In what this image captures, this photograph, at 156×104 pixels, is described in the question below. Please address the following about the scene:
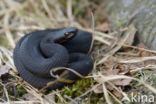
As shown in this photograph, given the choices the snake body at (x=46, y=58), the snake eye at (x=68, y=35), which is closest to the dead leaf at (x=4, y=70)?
the snake body at (x=46, y=58)

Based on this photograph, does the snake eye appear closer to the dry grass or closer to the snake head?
the snake head

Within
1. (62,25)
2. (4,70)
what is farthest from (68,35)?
(62,25)

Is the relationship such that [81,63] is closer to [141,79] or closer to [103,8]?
[141,79]

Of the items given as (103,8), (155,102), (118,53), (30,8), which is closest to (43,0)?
(30,8)

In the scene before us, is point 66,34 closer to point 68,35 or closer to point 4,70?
point 68,35

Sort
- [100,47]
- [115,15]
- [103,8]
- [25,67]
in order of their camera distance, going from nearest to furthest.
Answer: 1. [25,67]
2. [100,47]
3. [115,15]
4. [103,8]

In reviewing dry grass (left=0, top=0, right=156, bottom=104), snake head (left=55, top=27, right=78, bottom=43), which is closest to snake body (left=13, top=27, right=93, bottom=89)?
snake head (left=55, top=27, right=78, bottom=43)
